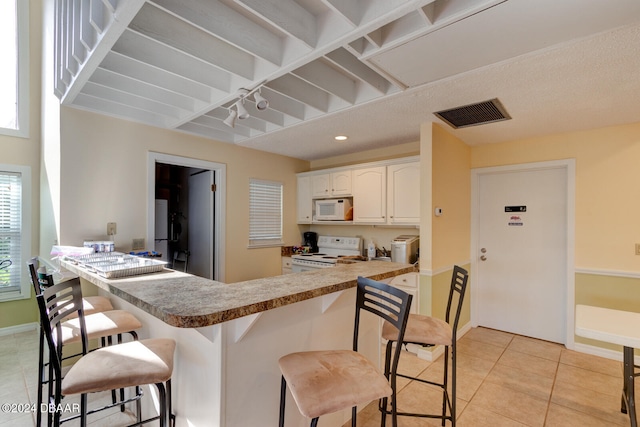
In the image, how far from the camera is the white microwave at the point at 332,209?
4.27m

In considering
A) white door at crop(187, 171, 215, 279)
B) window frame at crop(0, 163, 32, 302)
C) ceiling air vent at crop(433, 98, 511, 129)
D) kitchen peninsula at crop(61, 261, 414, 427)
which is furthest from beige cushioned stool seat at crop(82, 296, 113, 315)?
ceiling air vent at crop(433, 98, 511, 129)

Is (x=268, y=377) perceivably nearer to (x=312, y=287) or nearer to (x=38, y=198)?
(x=312, y=287)

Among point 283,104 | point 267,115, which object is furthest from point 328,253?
point 283,104

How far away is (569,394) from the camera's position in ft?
8.03

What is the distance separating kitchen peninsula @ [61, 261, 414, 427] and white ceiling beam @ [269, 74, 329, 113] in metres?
1.53

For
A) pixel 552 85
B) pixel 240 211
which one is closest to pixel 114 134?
pixel 240 211

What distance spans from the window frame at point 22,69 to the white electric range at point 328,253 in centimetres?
375

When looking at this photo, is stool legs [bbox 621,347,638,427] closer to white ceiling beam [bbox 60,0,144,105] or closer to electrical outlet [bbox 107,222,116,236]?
white ceiling beam [bbox 60,0,144,105]

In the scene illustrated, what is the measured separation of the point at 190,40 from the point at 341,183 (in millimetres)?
2780

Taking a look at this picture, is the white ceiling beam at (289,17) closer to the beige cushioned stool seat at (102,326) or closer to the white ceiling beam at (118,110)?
the beige cushioned stool seat at (102,326)

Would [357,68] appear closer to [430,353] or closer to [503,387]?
[430,353]

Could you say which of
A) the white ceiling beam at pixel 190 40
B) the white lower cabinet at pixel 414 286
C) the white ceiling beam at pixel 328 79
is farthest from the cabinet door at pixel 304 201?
the white ceiling beam at pixel 190 40

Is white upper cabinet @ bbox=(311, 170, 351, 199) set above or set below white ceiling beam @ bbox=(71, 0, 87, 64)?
below

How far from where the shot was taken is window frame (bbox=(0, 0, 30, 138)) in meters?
3.65
